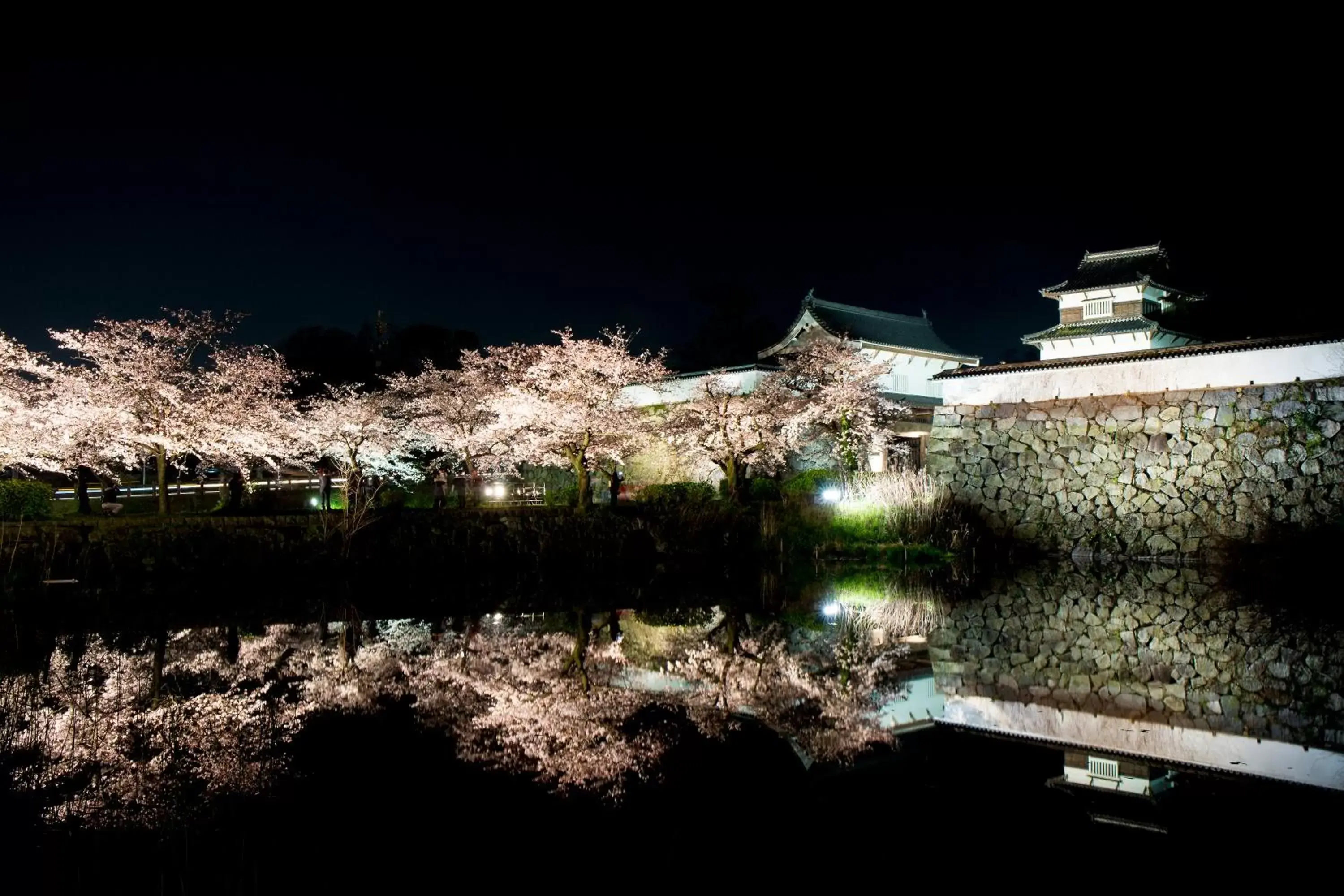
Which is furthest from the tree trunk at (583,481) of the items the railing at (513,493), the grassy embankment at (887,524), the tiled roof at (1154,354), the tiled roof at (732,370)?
the tiled roof at (1154,354)

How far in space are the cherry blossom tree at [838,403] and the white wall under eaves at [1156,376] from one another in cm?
231

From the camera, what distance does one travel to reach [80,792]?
5.47 meters

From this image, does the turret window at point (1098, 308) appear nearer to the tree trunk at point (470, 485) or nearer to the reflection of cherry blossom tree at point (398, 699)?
the tree trunk at point (470, 485)

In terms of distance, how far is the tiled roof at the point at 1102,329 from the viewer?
28438 mm

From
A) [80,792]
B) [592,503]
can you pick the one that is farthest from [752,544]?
[80,792]

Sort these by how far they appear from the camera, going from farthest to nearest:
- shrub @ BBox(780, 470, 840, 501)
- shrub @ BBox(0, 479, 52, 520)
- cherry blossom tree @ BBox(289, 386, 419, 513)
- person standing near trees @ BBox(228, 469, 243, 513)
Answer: cherry blossom tree @ BBox(289, 386, 419, 513) → shrub @ BBox(780, 470, 840, 501) → person standing near trees @ BBox(228, 469, 243, 513) → shrub @ BBox(0, 479, 52, 520)

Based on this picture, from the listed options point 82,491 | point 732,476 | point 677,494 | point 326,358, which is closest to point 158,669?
point 82,491

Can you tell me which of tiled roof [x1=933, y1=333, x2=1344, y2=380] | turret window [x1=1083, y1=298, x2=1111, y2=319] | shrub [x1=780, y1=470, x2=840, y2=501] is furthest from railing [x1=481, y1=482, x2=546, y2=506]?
turret window [x1=1083, y1=298, x2=1111, y2=319]

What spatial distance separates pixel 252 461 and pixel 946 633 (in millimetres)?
19798

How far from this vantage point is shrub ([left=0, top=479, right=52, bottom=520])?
55.2 ft

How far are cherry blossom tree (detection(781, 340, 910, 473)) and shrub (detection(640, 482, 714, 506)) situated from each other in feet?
9.23

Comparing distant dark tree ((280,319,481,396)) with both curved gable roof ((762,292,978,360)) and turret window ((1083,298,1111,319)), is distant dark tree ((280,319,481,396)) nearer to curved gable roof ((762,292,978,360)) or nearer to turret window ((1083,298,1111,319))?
curved gable roof ((762,292,978,360))

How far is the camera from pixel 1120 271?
29.2m

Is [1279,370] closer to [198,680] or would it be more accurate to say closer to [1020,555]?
[1020,555]
